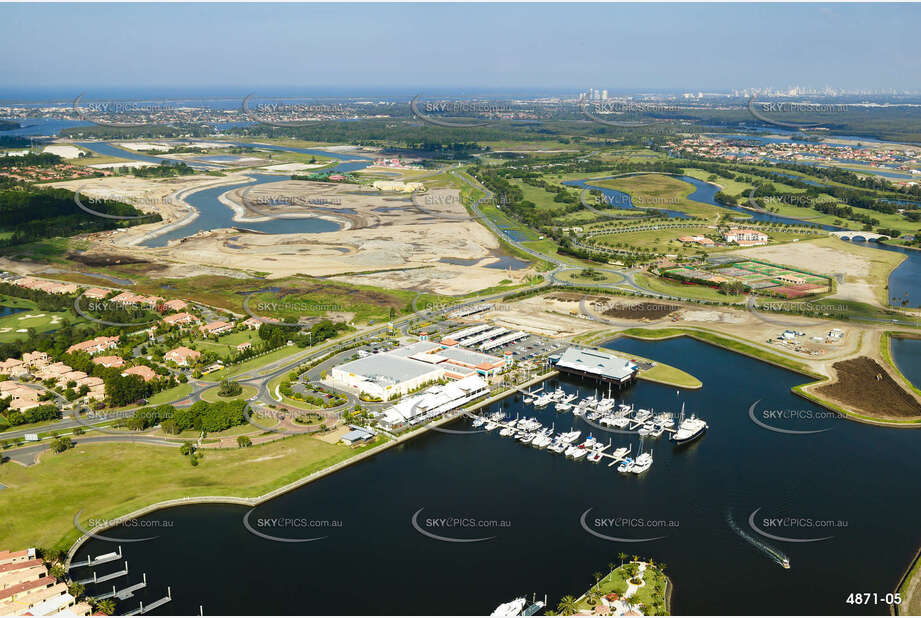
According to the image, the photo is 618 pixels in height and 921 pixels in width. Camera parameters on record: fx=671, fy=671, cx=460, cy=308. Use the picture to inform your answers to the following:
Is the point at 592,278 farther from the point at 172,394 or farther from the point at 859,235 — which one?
the point at 859,235

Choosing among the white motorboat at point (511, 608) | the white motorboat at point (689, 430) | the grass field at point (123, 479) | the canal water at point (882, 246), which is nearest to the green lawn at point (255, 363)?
the grass field at point (123, 479)

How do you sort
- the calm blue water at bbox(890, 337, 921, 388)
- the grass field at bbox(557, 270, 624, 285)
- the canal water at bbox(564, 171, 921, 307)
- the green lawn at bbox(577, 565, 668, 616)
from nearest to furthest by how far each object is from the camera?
the green lawn at bbox(577, 565, 668, 616), the calm blue water at bbox(890, 337, 921, 388), the canal water at bbox(564, 171, 921, 307), the grass field at bbox(557, 270, 624, 285)

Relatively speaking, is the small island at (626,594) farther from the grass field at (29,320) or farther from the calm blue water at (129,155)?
the calm blue water at (129,155)

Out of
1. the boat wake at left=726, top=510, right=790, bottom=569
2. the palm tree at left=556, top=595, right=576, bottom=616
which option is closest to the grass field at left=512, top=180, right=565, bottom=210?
the boat wake at left=726, top=510, right=790, bottom=569

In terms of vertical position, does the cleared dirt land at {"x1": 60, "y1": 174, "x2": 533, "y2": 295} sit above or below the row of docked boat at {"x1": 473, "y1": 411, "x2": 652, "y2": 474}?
above

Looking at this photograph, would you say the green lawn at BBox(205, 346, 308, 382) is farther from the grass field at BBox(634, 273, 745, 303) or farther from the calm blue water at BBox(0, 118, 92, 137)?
the calm blue water at BBox(0, 118, 92, 137)

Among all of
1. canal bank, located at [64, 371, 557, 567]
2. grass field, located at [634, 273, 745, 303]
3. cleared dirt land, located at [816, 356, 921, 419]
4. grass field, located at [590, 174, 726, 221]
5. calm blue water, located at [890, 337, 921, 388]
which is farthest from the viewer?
grass field, located at [590, 174, 726, 221]

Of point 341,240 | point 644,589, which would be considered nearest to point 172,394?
point 644,589

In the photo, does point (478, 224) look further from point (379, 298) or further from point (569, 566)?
point (569, 566)
